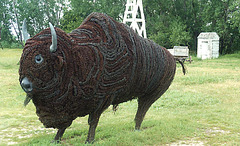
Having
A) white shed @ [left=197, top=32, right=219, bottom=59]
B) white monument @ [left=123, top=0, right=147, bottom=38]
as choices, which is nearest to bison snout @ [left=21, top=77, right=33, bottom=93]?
white monument @ [left=123, top=0, right=147, bottom=38]

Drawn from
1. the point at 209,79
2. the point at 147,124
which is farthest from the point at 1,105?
the point at 209,79

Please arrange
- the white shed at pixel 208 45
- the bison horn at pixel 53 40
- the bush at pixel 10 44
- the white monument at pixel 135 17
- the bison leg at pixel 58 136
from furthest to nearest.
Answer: the bush at pixel 10 44
the white shed at pixel 208 45
the white monument at pixel 135 17
the bison leg at pixel 58 136
the bison horn at pixel 53 40

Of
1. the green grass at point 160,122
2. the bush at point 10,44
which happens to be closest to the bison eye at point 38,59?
the green grass at point 160,122

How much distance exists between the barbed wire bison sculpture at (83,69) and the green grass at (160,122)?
29.7 inches

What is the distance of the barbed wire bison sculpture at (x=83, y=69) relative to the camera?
3938 millimetres

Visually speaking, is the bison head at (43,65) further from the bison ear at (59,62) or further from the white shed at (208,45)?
the white shed at (208,45)

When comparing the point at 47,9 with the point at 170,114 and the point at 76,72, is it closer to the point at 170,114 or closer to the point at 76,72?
the point at 170,114

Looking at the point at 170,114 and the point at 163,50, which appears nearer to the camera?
the point at 163,50

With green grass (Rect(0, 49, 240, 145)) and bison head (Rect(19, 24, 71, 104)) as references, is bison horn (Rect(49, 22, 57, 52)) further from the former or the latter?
green grass (Rect(0, 49, 240, 145))

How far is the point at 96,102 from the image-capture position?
14.6ft

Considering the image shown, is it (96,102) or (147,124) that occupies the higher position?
(96,102)

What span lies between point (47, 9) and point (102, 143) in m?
31.3

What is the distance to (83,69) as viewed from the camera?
13.7ft

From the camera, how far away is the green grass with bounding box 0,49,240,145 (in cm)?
534
